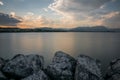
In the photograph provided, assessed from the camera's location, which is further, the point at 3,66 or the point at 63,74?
the point at 3,66

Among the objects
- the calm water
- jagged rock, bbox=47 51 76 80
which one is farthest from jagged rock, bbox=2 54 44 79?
the calm water

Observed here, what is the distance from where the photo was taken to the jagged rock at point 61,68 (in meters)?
12.5

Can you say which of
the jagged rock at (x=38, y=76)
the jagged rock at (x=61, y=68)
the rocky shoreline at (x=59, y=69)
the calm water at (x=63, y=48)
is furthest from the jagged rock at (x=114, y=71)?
the calm water at (x=63, y=48)

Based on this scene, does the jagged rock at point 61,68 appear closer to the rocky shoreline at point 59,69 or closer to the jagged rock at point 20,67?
the rocky shoreline at point 59,69

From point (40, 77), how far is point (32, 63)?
2.71 metres

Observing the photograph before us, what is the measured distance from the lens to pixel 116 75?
40.7ft

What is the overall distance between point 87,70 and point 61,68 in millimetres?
1928

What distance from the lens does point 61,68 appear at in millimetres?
12625

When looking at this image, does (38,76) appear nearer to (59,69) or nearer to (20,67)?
(59,69)

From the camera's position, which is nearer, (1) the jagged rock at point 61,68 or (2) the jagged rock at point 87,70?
(2) the jagged rock at point 87,70

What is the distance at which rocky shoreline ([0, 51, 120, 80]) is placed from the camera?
38.6ft

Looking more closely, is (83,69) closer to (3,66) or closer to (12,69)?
(12,69)

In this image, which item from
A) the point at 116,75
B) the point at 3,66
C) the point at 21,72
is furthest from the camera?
the point at 3,66

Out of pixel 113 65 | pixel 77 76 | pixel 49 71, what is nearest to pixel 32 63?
pixel 49 71
